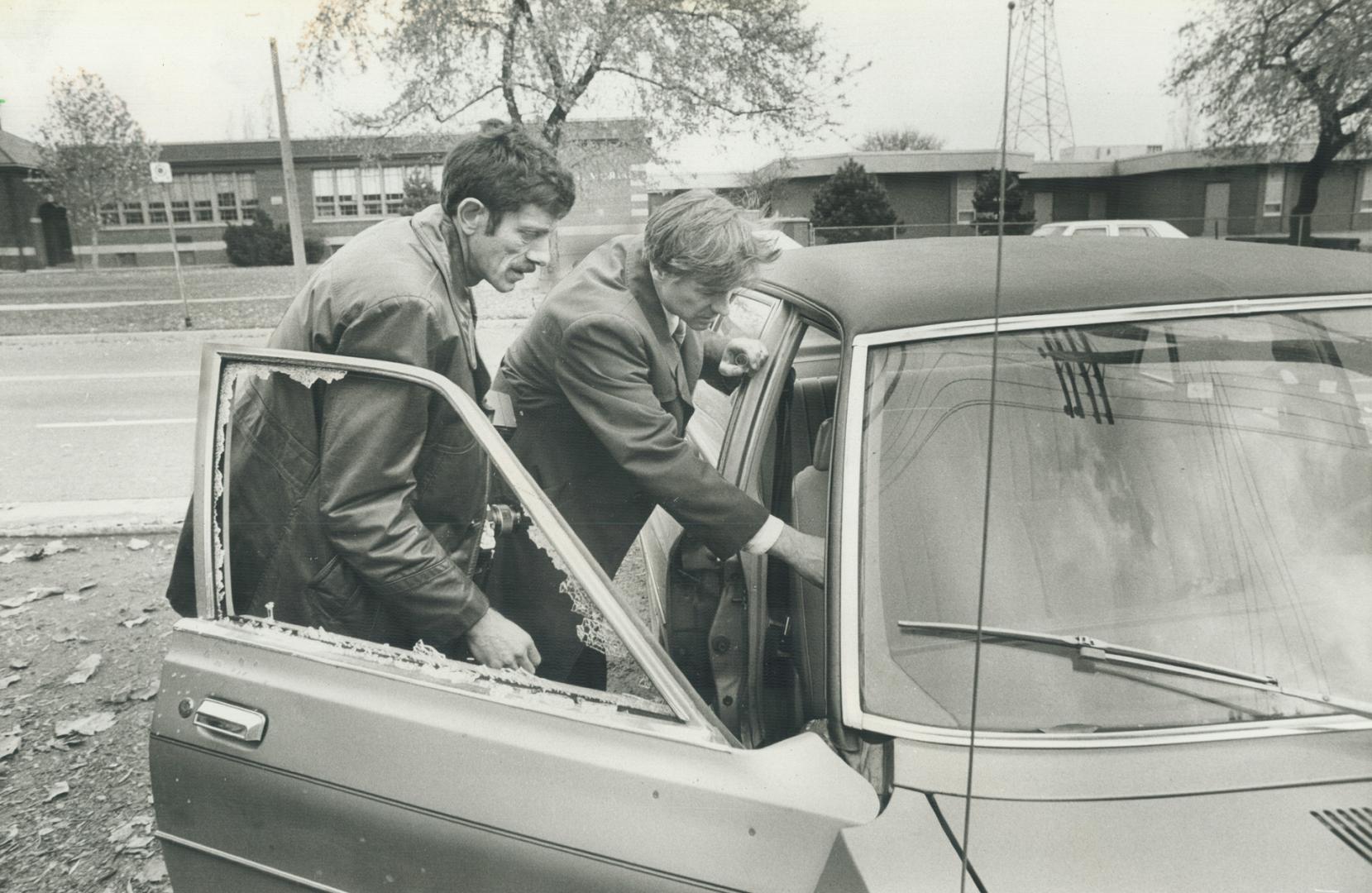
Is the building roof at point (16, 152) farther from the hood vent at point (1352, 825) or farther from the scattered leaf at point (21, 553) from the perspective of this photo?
the hood vent at point (1352, 825)

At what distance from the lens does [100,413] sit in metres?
7.74

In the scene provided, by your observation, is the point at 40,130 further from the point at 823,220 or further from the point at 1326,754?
the point at 1326,754

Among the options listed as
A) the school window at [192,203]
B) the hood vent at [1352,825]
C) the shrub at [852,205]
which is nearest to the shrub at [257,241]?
the school window at [192,203]

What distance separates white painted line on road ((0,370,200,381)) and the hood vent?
32.7 feet

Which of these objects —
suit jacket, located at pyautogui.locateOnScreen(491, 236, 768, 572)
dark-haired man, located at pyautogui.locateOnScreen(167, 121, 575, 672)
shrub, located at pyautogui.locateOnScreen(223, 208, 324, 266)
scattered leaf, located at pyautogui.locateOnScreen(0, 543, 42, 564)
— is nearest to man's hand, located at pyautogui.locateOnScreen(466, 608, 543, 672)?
dark-haired man, located at pyautogui.locateOnScreen(167, 121, 575, 672)

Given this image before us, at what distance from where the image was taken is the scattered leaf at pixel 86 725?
2992mm

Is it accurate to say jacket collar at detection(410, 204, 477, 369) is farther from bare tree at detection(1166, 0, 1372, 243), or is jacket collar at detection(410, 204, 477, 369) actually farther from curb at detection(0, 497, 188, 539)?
curb at detection(0, 497, 188, 539)

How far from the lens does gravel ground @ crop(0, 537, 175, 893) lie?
2.40m

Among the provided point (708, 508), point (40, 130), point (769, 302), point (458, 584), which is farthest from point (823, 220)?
point (40, 130)

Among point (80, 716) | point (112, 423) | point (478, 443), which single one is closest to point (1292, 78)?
point (478, 443)

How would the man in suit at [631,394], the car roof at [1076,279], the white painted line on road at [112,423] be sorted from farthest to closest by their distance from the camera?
1. the white painted line on road at [112,423]
2. the man in suit at [631,394]
3. the car roof at [1076,279]

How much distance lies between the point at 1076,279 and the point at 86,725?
316 cm

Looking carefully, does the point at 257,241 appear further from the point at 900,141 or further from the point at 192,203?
the point at 900,141

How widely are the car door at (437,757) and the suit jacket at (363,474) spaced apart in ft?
0.06
